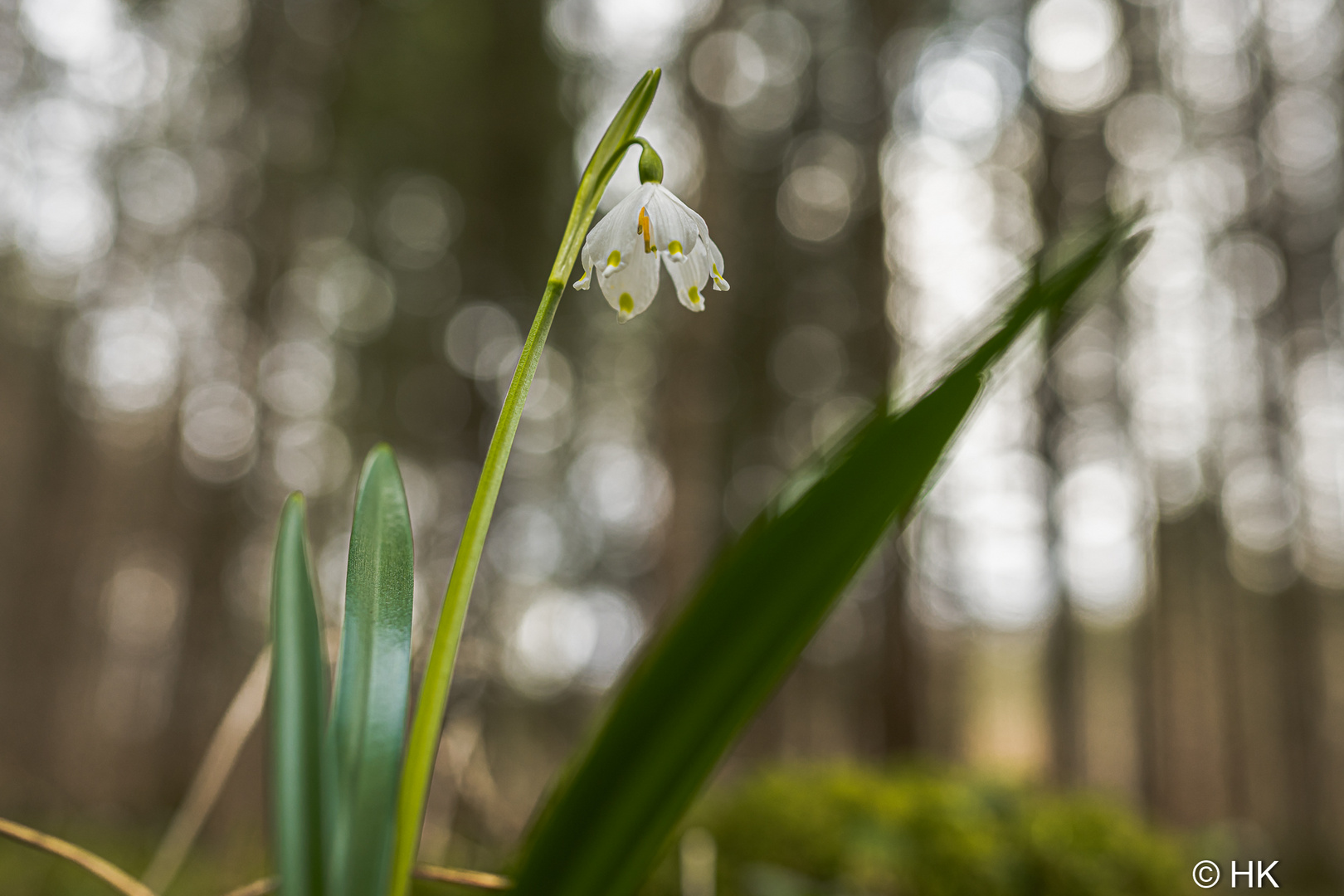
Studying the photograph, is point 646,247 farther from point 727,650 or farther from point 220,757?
point 220,757

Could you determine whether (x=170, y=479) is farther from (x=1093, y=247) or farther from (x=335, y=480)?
(x=1093, y=247)

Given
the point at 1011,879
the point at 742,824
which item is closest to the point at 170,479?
the point at 742,824

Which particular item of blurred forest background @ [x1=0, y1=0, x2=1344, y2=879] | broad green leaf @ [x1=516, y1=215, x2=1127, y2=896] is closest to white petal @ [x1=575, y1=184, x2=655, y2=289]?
broad green leaf @ [x1=516, y1=215, x2=1127, y2=896]

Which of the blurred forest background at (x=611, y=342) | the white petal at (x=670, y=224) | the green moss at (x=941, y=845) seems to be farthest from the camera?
the blurred forest background at (x=611, y=342)

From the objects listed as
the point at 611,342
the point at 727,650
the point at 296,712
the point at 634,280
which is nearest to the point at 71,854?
the point at 296,712

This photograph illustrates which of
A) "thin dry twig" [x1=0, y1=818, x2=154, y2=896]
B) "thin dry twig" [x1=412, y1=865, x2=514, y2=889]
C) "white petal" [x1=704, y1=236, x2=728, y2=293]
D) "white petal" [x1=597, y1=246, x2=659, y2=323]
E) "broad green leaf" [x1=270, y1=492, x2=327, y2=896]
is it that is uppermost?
"white petal" [x1=704, y1=236, x2=728, y2=293]

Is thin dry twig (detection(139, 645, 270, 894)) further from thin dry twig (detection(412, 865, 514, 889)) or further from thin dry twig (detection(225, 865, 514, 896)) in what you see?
thin dry twig (detection(412, 865, 514, 889))

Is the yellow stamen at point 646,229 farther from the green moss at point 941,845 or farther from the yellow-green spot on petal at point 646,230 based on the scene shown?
the green moss at point 941,845

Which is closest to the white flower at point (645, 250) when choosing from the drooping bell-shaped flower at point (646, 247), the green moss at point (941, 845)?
the drooping bell-shaped flower at point (646, 247)
